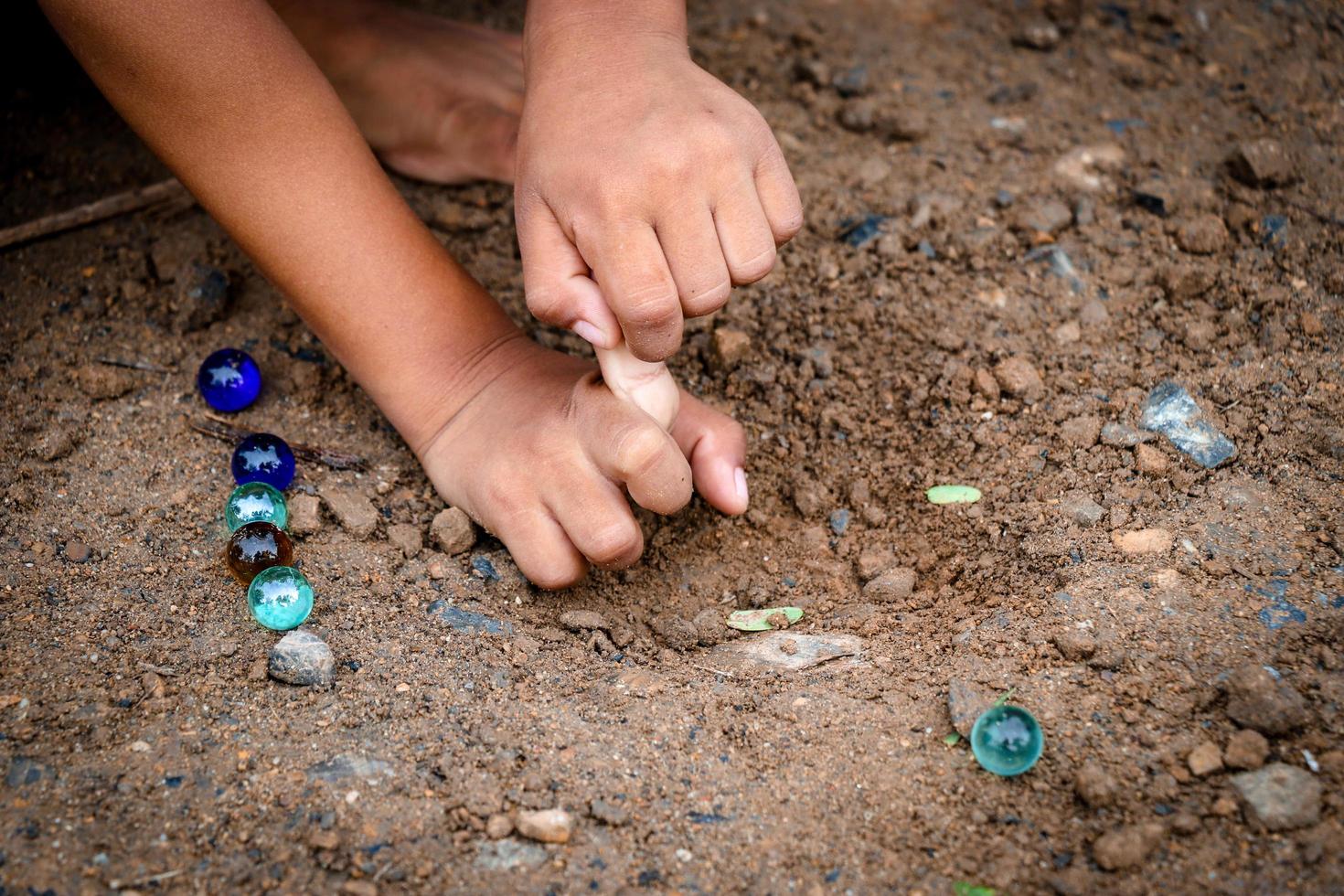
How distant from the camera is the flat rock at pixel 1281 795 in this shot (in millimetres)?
1307

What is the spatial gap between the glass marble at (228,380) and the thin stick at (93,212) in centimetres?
53

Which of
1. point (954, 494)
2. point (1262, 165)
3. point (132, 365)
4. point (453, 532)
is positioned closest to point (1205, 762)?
point (954, 494)

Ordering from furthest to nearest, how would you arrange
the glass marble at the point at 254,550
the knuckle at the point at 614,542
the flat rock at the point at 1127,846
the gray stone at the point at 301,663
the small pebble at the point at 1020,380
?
the small pebble at the point at 1020,380
the knuckle at the point at 614,542
the glass marble at the point at 254,550
the gray stone at the point at 301,663
the flat rock at the point at 1127,846

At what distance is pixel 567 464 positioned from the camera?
5.94 ft

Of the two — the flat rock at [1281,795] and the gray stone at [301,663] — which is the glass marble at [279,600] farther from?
the flat rock at [1281,795]

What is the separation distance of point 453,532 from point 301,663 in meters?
0.37

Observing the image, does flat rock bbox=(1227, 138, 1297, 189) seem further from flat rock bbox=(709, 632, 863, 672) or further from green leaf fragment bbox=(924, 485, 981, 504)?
flat rock bbox=(709, 632, 863, 672)

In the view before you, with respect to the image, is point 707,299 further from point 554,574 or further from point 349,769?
point 349,769

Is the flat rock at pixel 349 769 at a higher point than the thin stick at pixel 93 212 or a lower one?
lower

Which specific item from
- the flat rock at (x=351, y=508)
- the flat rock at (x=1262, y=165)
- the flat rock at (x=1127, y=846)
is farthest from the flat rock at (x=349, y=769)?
the flat rock at (x=1262, y=165)

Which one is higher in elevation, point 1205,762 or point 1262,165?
point 1262,165

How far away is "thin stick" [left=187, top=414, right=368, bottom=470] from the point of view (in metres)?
1.97

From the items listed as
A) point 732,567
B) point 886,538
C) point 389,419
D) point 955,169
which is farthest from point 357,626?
point 955,169

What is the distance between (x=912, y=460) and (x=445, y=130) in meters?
1.35
